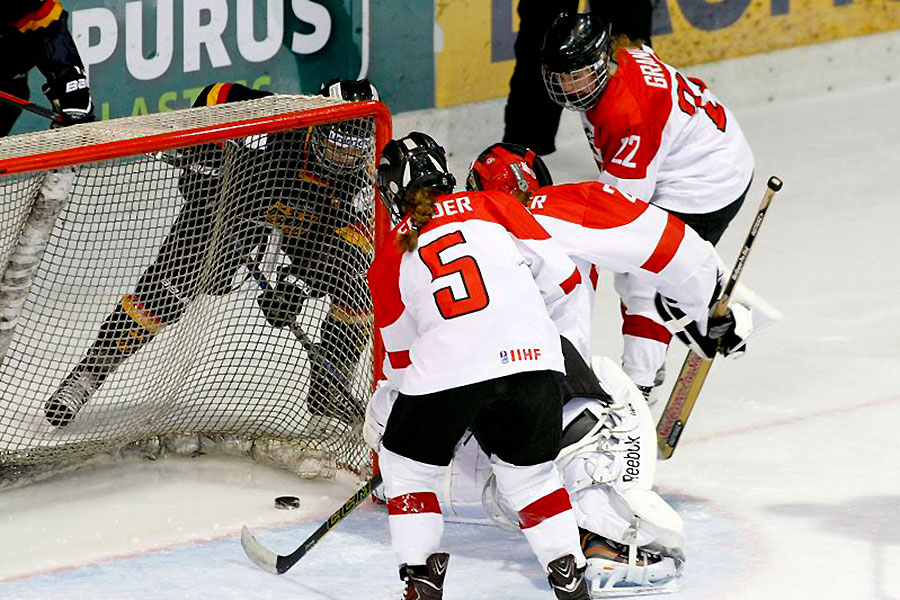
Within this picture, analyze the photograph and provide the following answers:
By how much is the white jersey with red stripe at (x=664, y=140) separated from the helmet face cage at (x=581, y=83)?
0.10ft

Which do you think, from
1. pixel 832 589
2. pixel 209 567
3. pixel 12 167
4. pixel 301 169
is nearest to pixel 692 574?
pixel 832 589

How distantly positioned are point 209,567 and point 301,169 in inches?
36.5

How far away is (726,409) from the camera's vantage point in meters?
4.49

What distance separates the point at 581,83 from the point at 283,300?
83 centimetres

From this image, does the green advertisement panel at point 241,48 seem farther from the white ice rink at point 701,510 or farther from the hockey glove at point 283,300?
the hockey glove at point 283,300

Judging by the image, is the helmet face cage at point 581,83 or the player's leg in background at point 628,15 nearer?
the helmet face cage at point 581,83

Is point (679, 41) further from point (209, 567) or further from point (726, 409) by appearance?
point (209, 567)

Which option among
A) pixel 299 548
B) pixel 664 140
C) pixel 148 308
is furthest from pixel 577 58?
pixel 299 548

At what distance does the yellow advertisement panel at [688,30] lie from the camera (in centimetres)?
664

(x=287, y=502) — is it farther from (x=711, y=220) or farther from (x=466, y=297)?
(x=711, y=220)

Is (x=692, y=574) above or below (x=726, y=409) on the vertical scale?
above

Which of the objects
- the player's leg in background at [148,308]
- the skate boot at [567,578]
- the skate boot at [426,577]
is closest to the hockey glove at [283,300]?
the player's leg in background at [148,308]

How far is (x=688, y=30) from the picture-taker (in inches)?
285

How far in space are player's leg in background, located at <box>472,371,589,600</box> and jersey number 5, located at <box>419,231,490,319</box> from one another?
17cm
